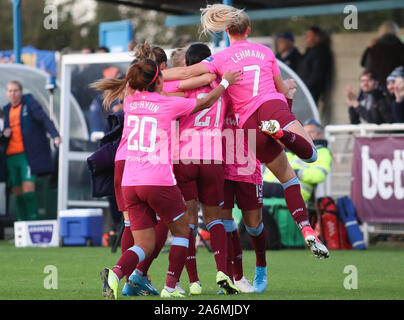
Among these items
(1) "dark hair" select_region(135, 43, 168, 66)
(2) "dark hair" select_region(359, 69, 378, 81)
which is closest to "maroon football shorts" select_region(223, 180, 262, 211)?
(1) "dark hair" select_region(135, 43, 168, 66)

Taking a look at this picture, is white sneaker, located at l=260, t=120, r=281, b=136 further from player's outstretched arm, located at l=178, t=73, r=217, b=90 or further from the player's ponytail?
the player's ponytail

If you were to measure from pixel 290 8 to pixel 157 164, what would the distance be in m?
10.8

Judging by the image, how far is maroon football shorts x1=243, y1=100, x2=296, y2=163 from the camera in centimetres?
806

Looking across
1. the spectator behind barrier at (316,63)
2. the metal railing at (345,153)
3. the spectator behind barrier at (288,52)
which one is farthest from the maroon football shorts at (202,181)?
the spectator behind barrier at (288,52)

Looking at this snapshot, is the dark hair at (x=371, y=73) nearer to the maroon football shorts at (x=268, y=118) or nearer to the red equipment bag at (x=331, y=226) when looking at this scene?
the red equipment bag at (x=331, y=226)

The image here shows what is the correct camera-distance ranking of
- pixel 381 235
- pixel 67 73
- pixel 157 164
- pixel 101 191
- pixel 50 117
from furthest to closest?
pixel 50 117 < pixel 67 73 < pixel 381 235 < pixel 101 191 < pixel 157 164

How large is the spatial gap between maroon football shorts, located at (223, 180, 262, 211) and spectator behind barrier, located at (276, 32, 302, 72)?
8.23m

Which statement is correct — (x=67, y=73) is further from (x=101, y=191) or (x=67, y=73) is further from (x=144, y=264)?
(x=144, y=264)

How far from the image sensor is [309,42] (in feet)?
53.0

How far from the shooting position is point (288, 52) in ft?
53.9

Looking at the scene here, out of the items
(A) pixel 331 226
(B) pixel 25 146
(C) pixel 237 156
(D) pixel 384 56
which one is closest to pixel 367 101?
(D) pixel 384 56

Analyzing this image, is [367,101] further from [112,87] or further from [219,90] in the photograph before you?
[112,87]

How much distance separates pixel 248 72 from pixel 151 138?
1.22 meters
